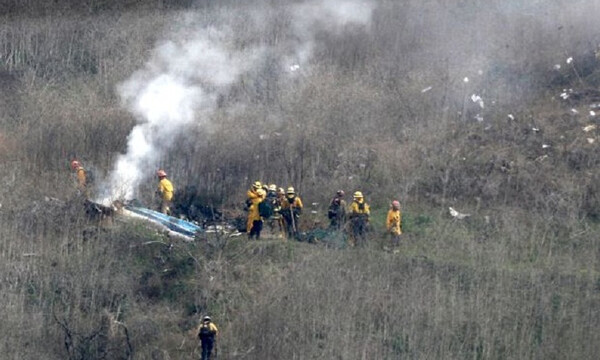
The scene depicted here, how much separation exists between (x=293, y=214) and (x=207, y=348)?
4.50m

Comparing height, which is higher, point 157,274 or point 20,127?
point 20,127

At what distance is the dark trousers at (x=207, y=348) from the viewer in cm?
2180

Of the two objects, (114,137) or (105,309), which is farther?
(114,137)

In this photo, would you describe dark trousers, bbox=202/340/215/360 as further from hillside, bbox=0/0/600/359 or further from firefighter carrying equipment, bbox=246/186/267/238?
firefighter carrying equipment, bbox=246/186/267/238

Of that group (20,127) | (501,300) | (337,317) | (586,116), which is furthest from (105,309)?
(586,116)

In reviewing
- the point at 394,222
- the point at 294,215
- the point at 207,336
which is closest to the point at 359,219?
the point at 394,222

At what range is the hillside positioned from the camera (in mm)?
22609

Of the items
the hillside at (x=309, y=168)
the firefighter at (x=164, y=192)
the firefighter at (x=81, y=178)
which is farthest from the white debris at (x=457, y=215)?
the firefighter at (x=81, y=178)

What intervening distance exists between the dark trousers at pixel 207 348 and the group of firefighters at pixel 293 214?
368 cm

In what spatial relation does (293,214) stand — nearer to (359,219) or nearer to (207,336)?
(359,219)

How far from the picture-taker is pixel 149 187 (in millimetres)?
27688

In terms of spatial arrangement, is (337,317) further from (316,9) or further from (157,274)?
(316,9)

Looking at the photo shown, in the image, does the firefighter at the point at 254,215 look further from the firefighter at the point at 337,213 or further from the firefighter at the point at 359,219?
the firefighter at the point at 359,219

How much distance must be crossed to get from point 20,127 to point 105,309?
976 cm
